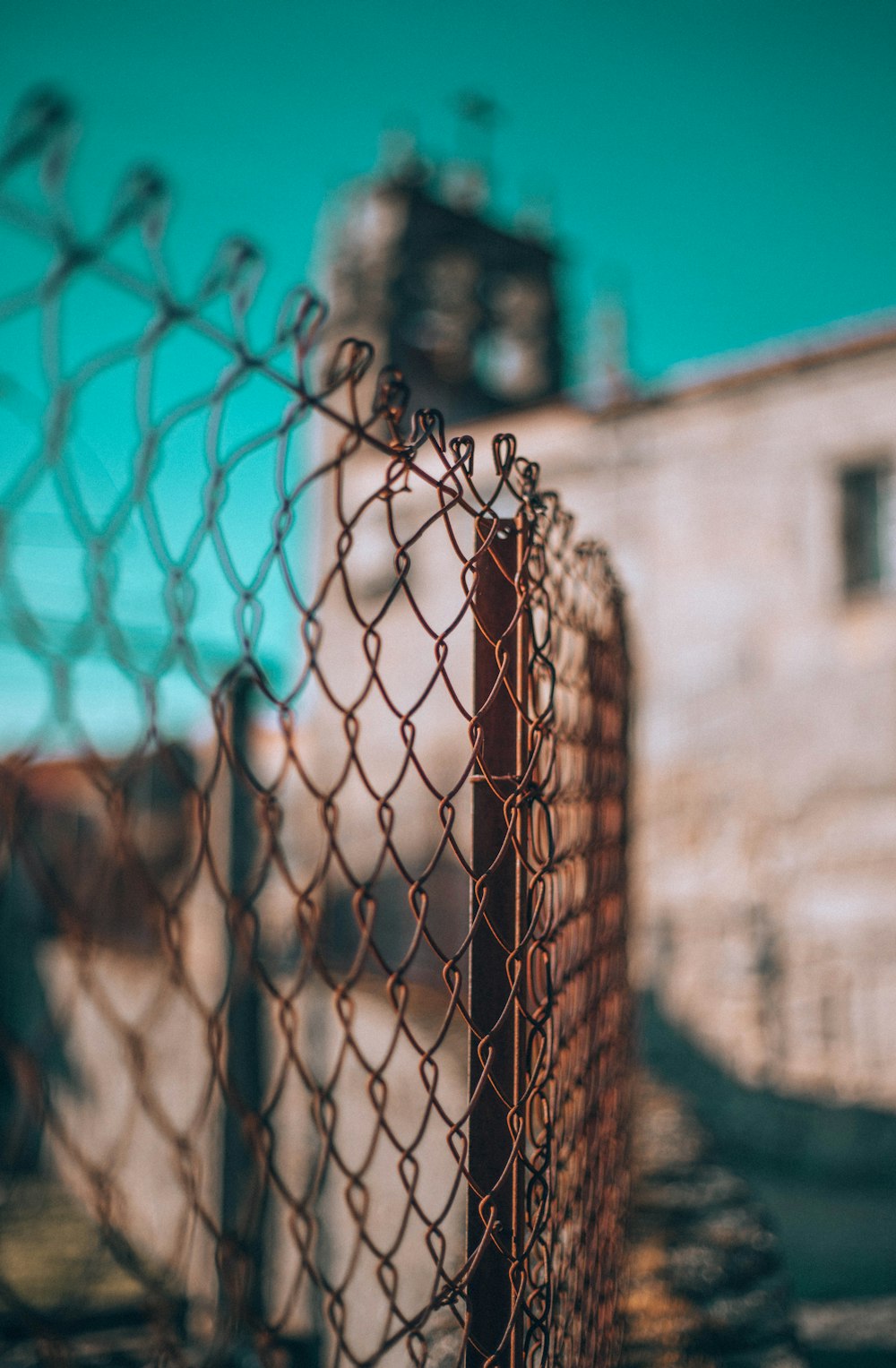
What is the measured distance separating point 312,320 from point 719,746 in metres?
7.10

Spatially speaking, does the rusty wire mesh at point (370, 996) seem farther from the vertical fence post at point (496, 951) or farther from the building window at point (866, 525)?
the building window at point (866, 525)

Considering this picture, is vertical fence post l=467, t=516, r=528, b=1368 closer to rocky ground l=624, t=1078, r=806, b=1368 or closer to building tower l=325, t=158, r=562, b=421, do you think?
rocky ground l=624, t=1078, r=806, b=1368

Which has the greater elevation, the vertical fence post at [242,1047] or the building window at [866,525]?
the building window at [866,525]

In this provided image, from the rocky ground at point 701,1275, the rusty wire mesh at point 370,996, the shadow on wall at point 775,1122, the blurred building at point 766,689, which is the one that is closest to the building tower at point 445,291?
the blurred building at point 766,689

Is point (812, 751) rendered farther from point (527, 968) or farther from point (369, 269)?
point (369, 269)

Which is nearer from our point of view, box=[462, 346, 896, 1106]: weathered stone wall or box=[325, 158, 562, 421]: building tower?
box=[462, 346, 896, 1106]: weathered stone wall

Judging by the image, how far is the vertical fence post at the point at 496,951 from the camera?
50.6 inches

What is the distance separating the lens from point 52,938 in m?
6.96

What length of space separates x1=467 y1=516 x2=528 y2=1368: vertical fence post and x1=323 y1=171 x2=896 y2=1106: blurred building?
6.39m

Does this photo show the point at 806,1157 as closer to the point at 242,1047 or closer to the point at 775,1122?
the point at 775,1122

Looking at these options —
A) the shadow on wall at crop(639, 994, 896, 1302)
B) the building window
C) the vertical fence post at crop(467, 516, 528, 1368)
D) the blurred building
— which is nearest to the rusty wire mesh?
the vertical fence post at crop(467, 516, 528, 1368)

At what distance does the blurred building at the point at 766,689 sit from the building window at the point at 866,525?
0.02 m

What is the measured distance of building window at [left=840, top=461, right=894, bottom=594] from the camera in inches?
293

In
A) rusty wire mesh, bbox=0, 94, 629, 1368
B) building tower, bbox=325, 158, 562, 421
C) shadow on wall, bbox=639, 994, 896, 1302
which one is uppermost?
building tower, bbox=325, 158, 562, 421
